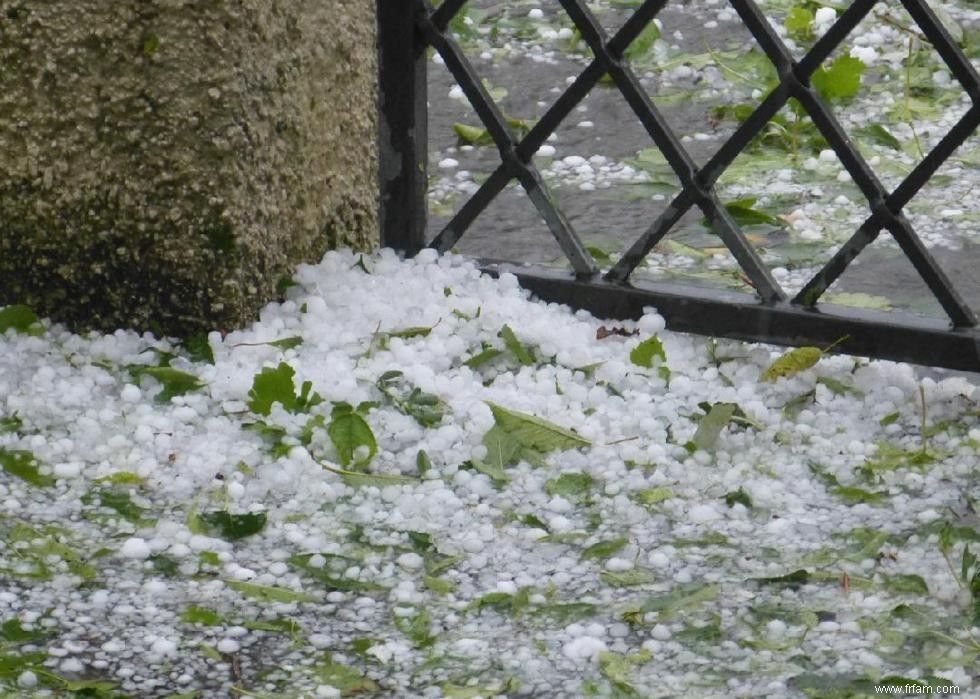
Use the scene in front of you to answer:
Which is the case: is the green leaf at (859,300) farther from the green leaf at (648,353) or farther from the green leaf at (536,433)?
the green leaf at (536,433)

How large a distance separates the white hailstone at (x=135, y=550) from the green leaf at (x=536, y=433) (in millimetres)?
525

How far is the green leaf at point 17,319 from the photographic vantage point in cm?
234

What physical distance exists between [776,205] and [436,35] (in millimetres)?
912

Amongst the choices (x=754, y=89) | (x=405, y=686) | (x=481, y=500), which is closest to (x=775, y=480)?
(x=481, y=500)

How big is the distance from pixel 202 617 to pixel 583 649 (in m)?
0.44

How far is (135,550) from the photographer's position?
6.14 ft

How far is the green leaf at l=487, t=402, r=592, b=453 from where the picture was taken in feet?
6.93

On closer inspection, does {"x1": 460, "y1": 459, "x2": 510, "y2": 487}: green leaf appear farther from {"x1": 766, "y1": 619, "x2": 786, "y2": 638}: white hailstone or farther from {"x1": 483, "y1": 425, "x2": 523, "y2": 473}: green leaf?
{"x1": 766, "y1": 619, "x2": 786, "y2": 638}: white hailstone

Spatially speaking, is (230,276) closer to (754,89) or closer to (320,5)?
(320,5)

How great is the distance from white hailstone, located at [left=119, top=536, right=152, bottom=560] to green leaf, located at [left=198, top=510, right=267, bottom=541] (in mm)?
90

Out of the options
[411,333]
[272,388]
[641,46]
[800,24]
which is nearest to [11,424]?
[272,388]

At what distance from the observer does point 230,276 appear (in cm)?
230

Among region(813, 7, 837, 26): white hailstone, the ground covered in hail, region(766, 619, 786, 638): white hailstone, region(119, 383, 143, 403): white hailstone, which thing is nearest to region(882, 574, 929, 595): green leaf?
the ground covered in hail

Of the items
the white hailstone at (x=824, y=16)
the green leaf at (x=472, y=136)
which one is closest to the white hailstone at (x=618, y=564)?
the green leaf at (x=472, y=136)
